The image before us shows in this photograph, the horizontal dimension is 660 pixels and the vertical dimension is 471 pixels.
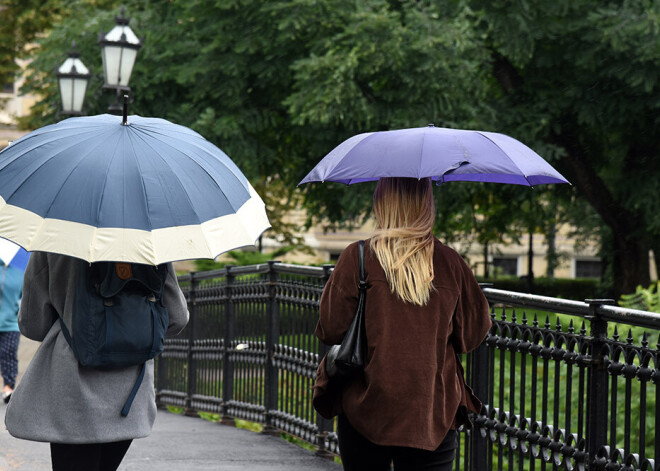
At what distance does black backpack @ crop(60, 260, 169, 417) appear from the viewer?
342cm

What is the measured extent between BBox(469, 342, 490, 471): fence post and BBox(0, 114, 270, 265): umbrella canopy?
1809 mm

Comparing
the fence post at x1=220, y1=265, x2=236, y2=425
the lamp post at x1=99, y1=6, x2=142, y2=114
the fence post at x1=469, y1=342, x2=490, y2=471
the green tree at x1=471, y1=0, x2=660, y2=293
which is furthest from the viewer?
the green tree at x1=471, y1=0, x2=660, y2=293

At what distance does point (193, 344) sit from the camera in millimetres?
10008

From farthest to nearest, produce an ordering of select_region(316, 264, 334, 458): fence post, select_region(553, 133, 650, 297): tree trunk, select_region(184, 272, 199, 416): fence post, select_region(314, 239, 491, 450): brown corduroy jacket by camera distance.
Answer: select_region(553, 133, 650, 297): tree trunk → select_region(184, 272, 199, 416): fence post → select_region(316, 264, 334, 458): fence post → select_region(314, 239, 491, 450): brown corduroy jacket

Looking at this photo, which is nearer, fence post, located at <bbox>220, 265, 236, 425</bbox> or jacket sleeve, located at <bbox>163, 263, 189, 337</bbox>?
jacket sleeve, located at <bbox>163, 263, 189, 337</bbox>

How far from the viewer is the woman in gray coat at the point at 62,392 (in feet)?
11.3

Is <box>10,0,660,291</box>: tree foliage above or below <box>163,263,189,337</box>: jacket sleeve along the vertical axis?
above

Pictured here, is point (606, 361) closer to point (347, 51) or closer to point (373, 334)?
point (373, 334)

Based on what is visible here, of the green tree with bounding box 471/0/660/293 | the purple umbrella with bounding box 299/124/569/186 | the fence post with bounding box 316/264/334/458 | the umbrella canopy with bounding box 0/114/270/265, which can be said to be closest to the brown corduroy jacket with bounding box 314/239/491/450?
the purple umbrella with bounding box 299/124/569/186

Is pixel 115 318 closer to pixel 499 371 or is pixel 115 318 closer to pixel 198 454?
pixel 499 371

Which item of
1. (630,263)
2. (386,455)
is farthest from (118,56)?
(630,263)

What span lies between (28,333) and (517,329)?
226 cm

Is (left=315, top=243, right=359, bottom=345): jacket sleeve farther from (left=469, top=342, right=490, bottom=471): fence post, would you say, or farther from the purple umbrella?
(left=469, top=342, right=490, bottom=471): fence post

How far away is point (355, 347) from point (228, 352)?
18.6 ft
